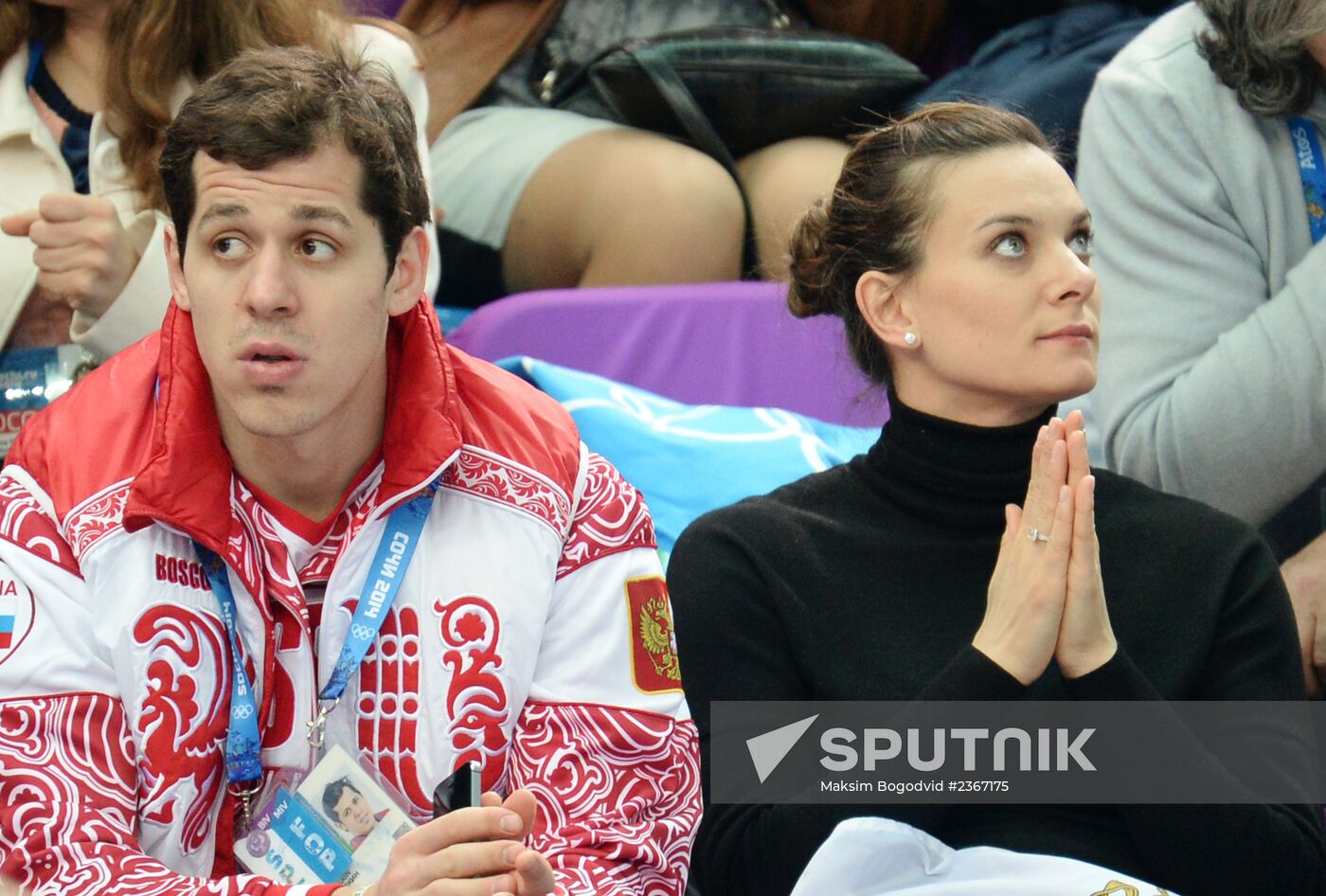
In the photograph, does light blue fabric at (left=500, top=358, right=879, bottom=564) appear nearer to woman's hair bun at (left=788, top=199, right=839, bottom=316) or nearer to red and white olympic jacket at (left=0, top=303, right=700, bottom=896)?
woman's hair bun at (left=788, top=199, right=839, bottom=316)

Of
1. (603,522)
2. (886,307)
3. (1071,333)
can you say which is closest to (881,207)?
(886,307)

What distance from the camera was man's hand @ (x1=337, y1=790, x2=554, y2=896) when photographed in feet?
5.18

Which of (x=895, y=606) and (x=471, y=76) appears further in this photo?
(x=471, y=76)

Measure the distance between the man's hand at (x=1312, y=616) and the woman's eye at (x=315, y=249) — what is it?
47.0 inches

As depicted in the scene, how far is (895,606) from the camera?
2.06 m

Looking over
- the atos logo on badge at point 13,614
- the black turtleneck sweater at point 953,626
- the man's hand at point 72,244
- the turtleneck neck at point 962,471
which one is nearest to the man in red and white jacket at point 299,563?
the atos logo on badge at point 13,614

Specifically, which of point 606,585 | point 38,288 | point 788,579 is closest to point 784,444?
point 788,579

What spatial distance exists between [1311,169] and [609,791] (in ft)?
4.28

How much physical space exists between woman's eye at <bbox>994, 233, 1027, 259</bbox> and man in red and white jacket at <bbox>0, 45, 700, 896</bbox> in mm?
525

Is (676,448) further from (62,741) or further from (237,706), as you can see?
(62,741)

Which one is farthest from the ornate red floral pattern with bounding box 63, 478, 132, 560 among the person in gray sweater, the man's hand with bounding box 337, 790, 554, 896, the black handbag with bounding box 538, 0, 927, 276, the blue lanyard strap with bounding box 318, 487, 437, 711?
the black handbag with bounding box 538, 0, 927, 276

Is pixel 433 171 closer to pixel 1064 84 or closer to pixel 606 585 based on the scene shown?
pixel 1064 84

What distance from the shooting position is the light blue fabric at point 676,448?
263cm

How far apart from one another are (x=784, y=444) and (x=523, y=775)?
95 cm
